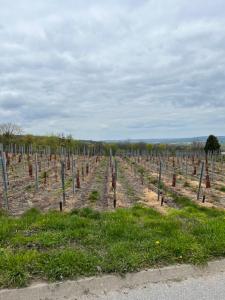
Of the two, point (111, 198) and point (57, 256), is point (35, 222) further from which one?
point (111, 198)

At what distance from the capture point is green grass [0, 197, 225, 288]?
3.30 metres

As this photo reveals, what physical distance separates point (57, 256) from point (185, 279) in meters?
1.47

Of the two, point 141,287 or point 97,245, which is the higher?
point 97,245

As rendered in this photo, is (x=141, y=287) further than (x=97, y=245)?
No

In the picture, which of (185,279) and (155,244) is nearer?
(185,279)

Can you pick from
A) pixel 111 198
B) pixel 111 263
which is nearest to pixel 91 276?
pixel 111 263

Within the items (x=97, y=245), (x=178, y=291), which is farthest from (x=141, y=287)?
(x=97, y=245)

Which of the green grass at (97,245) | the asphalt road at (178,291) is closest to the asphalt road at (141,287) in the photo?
the asphalt road at (178,291)

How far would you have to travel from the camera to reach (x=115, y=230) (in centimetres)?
445

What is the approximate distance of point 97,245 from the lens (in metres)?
4.00

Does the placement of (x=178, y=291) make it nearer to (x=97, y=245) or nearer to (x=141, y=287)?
(x=141, y=287)

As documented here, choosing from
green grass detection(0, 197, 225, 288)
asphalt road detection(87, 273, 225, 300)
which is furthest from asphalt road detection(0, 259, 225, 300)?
green grass detection(0, 197, 225, 288)

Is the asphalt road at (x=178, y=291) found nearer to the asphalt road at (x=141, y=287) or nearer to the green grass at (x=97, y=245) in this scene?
the asphalt road at (x=141, y=287)

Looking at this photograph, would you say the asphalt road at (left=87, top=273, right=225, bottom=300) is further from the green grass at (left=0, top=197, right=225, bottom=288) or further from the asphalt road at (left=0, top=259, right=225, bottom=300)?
the green grass at (left=0, top=197, right=225, bottom=288)
